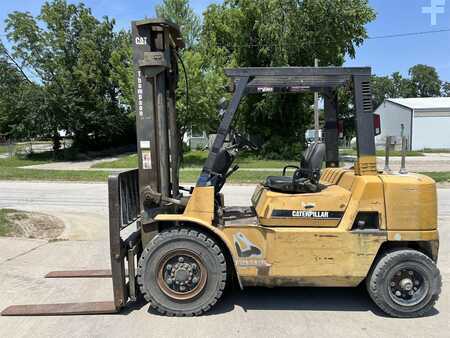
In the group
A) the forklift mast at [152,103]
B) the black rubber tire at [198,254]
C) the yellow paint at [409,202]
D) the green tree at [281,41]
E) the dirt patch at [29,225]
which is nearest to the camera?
the yellow paint at [409,202]

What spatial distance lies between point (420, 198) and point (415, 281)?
0.87 metres

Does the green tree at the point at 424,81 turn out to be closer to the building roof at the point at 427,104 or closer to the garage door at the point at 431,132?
the building roof at the point at 427,104

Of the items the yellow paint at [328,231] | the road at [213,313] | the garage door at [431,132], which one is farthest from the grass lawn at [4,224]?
the garage door at [431,132]

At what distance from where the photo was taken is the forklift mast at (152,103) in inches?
174

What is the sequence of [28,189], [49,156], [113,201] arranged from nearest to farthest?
[113,201], [28,189], [49,156]

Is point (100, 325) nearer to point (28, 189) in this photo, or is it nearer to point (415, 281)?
point (415, 281)

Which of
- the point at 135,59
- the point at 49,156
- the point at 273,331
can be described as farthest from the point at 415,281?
the point at 49,156

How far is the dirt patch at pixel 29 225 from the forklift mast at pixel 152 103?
13.4ft

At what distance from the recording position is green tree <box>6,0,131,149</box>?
3425 centimetres

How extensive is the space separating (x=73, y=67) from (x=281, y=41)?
18.1 metres

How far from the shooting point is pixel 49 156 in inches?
1352

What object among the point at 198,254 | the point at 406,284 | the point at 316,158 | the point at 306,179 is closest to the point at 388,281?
the point at 406,284

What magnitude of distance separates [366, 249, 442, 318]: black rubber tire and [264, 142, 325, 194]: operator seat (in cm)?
101

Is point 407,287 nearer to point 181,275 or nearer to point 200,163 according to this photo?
point 181,275
